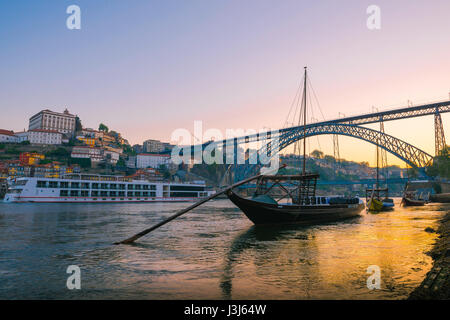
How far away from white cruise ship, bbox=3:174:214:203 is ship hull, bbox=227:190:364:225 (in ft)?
158

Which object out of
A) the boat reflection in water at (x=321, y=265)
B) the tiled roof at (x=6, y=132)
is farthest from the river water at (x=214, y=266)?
the tiled roof at (x=6, y=132)

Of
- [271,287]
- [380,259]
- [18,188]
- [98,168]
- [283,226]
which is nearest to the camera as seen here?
[271,287]

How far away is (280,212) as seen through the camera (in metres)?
20.9

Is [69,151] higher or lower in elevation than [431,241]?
higher

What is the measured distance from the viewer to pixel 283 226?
21875 millimetres

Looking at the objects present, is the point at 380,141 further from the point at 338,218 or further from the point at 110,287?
the point at 110,287

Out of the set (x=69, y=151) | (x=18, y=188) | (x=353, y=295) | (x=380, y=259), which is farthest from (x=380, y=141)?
(x=69, y=151)

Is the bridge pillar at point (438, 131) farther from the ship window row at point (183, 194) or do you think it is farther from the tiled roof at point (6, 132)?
the tiled roof at point (6, 132)

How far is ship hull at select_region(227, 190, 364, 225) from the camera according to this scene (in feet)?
66.0

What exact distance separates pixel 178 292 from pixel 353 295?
4.42 m

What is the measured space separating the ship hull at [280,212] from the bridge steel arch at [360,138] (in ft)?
99.6

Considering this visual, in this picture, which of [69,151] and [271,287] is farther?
[69,151]
